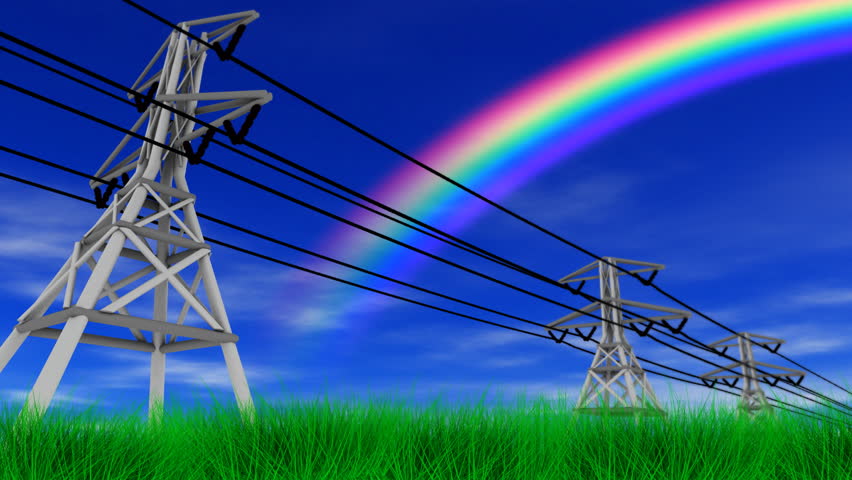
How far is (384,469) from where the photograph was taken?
7.18 metres

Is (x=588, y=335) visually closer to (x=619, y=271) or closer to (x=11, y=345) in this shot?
(x=619, y=271)

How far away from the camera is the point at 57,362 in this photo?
981cm

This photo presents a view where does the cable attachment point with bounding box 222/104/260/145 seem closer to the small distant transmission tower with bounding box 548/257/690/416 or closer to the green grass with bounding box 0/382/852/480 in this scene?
the green grass with bounding box 0/382/852/480

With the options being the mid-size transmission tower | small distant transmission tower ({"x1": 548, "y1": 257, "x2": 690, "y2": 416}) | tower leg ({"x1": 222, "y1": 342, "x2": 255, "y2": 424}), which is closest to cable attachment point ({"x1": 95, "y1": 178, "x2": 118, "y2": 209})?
the mid-size transmission tower

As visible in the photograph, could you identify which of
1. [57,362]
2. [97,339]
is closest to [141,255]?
[97,339]

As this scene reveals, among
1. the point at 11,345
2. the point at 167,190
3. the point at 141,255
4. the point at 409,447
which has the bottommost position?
the point at 409,447

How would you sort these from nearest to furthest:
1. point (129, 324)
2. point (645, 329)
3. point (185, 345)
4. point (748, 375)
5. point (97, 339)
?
point (129, 324) → point (97, 339) → point (185, 345) → point (645, 329) → point (748, 375)

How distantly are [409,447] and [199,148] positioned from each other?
22.2ft

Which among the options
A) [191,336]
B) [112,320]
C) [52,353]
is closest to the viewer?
[52,353]

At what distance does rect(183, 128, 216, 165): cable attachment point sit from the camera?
11.5 metres

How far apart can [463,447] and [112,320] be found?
5.92m

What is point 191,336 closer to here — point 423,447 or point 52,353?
point 52,353

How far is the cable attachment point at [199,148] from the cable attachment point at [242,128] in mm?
261

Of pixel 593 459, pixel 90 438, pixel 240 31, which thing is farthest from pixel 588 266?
pixel 90 438
